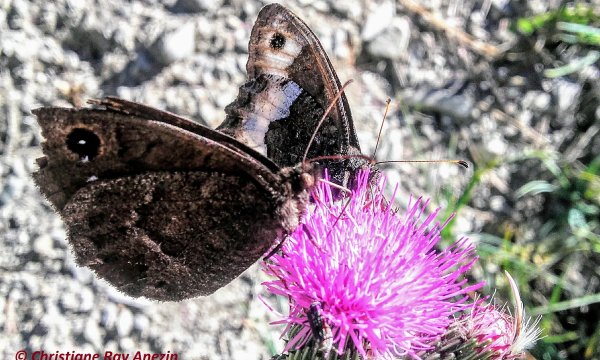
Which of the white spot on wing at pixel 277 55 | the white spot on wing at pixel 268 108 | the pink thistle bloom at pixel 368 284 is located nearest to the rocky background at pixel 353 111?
the pink thistle bloom at pixel 368 284

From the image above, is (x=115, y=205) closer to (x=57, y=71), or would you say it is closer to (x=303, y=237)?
(x=303, y=237)

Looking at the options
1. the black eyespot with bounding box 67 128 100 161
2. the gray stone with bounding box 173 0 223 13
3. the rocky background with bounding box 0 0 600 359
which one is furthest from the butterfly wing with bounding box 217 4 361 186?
the gray stone with bounding box 173 0 223 13

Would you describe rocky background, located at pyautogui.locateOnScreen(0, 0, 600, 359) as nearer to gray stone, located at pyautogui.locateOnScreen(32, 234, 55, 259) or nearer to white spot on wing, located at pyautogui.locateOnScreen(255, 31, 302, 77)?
gray stone, located at pyautogui.locateOnScreen(32, 234, 55, 259)

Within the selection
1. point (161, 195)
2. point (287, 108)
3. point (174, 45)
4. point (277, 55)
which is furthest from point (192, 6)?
point (161, 195)

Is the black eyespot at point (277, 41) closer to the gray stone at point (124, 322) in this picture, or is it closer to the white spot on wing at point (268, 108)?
the white spot on wing at point (268, 108)

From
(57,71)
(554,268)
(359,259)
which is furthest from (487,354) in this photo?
(57,71)

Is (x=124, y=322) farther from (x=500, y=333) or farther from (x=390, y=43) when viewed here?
(x=390, y=43)
